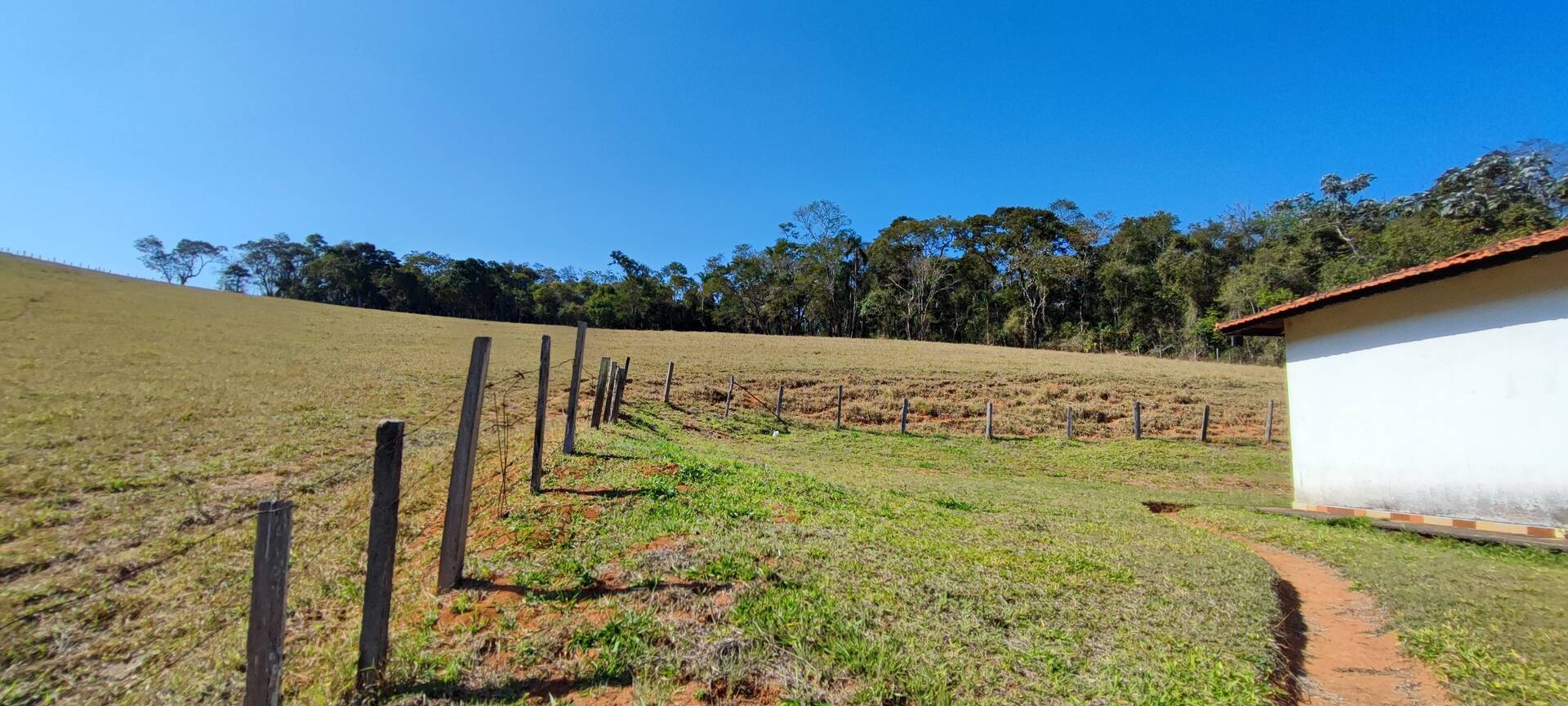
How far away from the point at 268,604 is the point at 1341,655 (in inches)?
267

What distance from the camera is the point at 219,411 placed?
13.5m

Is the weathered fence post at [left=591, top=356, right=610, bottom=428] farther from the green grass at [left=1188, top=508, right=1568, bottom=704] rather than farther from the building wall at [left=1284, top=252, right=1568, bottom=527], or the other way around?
the building wall at [left=1284, top=252, right=1568, bottom=527]

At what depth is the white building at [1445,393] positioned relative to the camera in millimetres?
7773

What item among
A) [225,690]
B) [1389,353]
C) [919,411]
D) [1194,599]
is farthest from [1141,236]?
[225,690]

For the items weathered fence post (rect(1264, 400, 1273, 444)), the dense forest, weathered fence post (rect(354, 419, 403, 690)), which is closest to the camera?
weathered fence post (rect(354, 419, 403, 690))

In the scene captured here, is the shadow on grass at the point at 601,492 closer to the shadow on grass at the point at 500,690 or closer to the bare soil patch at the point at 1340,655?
the shadow on grass at the point at 500,690

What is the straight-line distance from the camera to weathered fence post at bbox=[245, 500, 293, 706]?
2.85 m

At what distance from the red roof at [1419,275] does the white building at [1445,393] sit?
3cm

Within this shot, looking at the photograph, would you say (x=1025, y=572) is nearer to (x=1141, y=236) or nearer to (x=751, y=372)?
(x=751, y=372)

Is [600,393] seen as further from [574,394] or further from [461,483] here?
[461,483]

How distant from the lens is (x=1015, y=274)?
211 ft

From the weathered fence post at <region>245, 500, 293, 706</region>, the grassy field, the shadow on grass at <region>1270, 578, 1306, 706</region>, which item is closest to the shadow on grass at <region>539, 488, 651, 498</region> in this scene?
the grassy field

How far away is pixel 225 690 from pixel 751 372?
26133mm

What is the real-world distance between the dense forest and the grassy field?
36.8 meters
